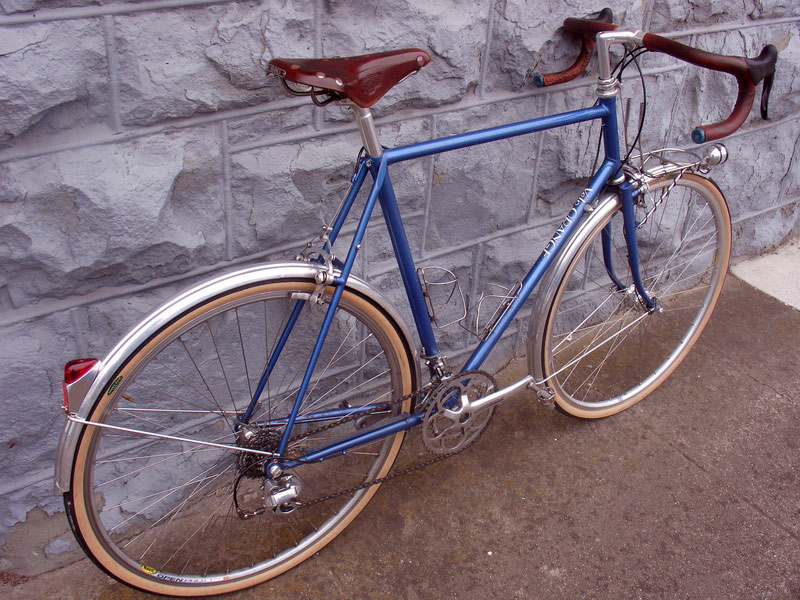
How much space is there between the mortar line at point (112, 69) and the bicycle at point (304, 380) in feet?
1.19

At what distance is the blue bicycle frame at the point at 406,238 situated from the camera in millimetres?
1775

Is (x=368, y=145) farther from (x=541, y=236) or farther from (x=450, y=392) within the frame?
(x=541, y=236)

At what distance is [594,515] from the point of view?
2.31m

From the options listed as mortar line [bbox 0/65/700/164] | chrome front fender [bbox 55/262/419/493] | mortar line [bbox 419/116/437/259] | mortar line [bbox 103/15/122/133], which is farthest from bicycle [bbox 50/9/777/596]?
mortar line [bbox 103/15/122/133]

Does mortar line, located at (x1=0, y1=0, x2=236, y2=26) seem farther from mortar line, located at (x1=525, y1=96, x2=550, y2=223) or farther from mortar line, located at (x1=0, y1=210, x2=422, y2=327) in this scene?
mortar line, located at (x1=525, y1=96, x2=550, y2=223)

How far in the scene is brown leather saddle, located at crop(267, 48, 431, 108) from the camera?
1.57 metres

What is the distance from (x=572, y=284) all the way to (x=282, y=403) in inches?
52.9

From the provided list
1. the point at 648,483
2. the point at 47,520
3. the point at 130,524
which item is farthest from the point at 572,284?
the point at 47,520

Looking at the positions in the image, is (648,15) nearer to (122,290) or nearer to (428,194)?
(428,194)

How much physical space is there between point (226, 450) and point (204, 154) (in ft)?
3.08

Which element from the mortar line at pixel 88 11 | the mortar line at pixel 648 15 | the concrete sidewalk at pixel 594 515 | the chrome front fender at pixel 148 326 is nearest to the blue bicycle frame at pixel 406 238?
the chrome front fender at pixel 148 326

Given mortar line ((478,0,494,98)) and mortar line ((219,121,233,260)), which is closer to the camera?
mortar line ((219,121,233,260))

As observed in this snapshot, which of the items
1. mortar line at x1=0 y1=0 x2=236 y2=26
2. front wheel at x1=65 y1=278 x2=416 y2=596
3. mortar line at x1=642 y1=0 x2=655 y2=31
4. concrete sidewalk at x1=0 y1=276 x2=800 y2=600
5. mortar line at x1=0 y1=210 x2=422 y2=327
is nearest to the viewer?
mortar line at x1=0 y1=0 x2=236 y2=26

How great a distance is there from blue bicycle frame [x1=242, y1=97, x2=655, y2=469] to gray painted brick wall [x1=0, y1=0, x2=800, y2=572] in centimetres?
29
